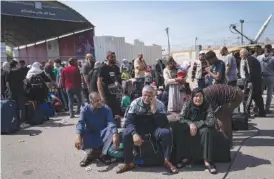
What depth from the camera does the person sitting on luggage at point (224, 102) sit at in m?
5.07

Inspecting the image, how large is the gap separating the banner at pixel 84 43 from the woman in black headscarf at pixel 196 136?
22.1m

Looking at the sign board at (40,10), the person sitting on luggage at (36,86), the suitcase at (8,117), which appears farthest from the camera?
the sign board at (40,10)

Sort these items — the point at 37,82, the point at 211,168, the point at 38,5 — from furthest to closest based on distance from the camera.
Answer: the point at 38,5
the point at 37,82
the point at 211,168

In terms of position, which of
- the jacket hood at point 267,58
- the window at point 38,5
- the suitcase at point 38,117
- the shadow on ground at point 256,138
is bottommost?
the shadow on ground at point 256,138

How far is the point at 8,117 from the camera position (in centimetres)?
731

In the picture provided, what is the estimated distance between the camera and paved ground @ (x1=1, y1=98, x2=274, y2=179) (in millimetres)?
4309

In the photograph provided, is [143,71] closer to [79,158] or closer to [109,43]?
[79,158]

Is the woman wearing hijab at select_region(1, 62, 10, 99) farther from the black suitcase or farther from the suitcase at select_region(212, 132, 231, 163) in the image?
the suitcase at select_region(212, 132, 231, 163)

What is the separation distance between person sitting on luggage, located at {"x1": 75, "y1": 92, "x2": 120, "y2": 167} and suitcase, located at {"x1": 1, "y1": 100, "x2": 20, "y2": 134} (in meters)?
3.11

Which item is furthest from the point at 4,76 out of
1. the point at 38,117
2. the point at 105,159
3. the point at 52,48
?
the point at 52,48

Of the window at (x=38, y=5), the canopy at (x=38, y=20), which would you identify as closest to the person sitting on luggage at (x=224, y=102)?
the canopy at (x=38, y=20)

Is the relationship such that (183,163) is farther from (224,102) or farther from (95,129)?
(95,129)

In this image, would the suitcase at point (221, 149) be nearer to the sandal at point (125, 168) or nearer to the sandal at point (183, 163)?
the sandal at point (183, 163)

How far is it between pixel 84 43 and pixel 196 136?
24.1 meters
